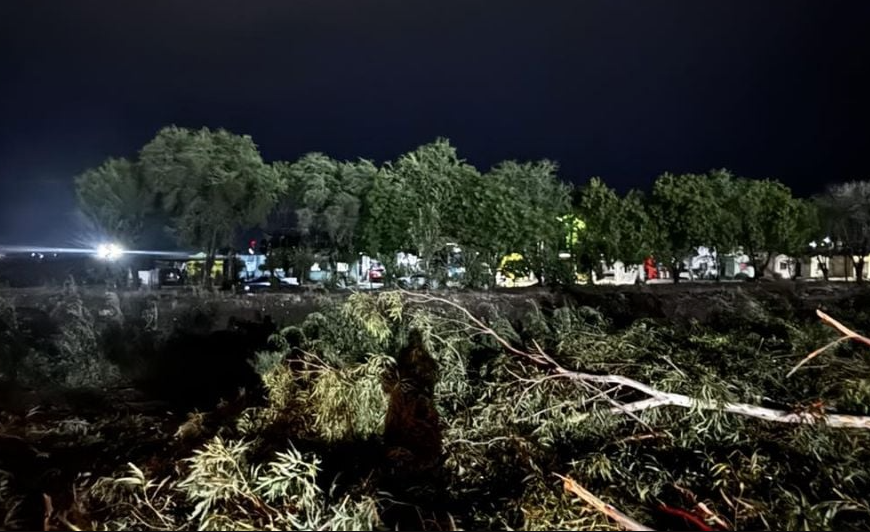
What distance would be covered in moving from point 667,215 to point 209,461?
78.2ft

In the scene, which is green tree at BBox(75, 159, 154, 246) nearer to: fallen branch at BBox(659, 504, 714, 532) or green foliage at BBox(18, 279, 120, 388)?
green foliage at BBox(18, 279, 120, 388)

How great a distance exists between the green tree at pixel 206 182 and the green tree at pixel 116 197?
80 cm

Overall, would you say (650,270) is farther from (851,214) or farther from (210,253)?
(210,253)

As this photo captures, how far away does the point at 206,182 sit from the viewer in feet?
65.1

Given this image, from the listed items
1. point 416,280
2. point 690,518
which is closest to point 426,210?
point 416,280

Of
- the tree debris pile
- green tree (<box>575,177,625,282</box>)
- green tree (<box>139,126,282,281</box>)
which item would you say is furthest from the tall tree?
the tree debris pile

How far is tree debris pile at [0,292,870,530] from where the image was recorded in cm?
371

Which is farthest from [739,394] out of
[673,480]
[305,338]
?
[305,338]

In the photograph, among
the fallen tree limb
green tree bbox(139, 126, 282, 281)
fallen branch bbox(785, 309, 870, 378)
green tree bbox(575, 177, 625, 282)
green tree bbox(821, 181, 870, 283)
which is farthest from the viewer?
green tree bbox(821, 181, 870, 283)

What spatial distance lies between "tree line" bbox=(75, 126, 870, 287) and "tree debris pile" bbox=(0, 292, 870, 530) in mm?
10626

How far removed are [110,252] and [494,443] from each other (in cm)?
2095

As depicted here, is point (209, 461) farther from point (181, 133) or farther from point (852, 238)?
point (852, 238)

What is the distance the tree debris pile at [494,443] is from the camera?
371cm

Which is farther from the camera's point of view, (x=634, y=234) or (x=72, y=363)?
(x=634, y=234)
